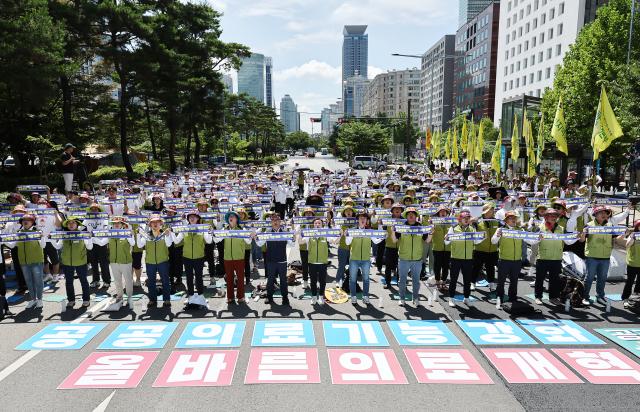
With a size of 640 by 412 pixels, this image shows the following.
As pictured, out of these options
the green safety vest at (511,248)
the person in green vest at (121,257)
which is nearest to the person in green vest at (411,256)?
the green safety vest at (511,248)

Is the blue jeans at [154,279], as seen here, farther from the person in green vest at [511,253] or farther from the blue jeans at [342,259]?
the person in green vest at [511,253]

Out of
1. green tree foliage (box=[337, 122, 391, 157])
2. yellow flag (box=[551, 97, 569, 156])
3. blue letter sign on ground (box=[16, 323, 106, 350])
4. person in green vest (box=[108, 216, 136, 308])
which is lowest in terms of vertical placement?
blue letter sign on ground (box=[16, 323, 106, 350])

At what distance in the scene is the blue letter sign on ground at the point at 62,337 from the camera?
329 inches

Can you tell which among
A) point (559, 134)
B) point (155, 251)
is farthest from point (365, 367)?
point (559, 134)

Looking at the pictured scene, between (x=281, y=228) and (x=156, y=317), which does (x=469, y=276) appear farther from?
(x=156, y=317)

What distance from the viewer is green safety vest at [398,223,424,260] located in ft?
33.5

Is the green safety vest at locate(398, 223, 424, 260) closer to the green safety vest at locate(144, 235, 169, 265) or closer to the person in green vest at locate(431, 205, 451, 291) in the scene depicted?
the person in green vest at locate(431, 205, 451, 291)

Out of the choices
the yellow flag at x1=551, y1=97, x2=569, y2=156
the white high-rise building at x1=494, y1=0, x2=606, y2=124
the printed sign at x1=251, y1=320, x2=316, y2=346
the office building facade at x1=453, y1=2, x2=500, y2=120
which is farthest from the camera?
the office building facade at x1=453, y1=2, x2=500, y2=120

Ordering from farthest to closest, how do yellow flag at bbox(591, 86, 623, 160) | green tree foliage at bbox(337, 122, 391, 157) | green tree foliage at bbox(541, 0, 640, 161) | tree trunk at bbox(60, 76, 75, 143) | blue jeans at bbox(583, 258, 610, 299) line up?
green tree foliage at bbox(337, 122, 391, 157) → tree trunk at bbox(60, 76, 75, 143) → green tree foliage at bbox(541, 0, 640, 161) → yellow flag at bbox(591, 86, 623, 160) → blue jeans at bbox(583, 258, 610, 299)

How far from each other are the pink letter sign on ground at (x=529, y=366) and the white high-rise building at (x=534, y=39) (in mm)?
56841

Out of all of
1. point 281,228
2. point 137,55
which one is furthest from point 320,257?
point 137,55

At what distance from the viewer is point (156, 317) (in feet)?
32.2

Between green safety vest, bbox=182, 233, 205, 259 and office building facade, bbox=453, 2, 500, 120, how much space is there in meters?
88.2

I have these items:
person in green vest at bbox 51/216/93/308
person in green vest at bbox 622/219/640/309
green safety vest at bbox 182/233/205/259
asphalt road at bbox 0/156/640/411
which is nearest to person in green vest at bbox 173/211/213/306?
green safety vest at bbox 182/233/205/259
